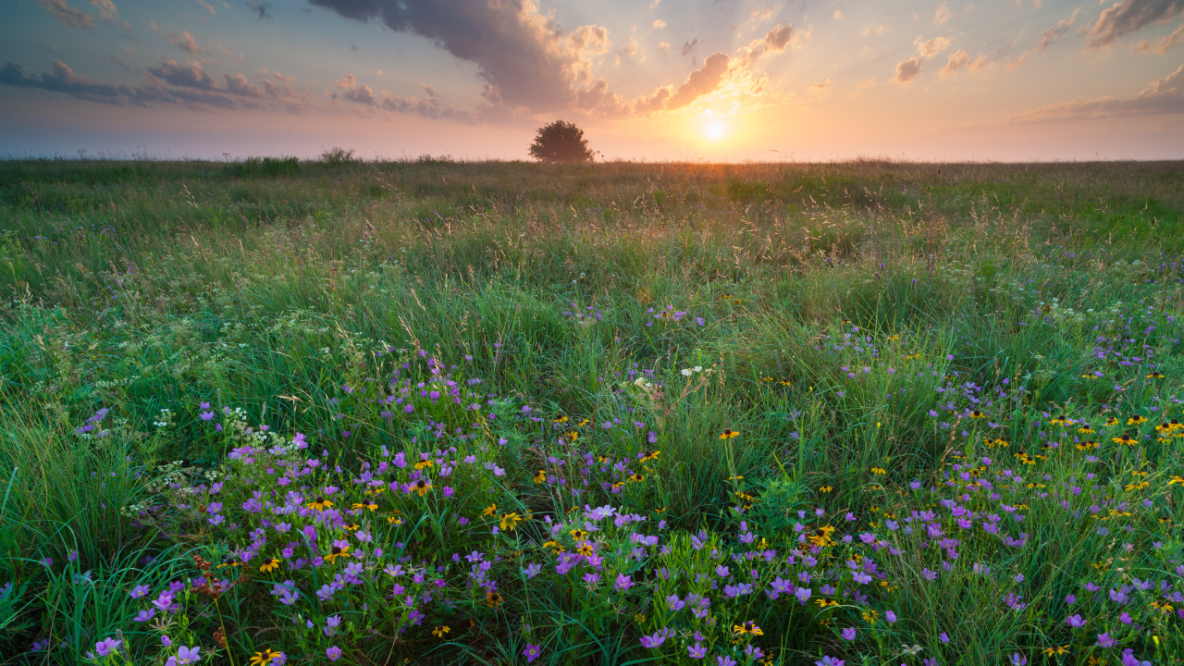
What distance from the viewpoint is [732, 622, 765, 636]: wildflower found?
133 cm

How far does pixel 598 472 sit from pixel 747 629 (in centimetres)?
88

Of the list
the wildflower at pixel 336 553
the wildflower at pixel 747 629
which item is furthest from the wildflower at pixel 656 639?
the wildflower at pixel 336 553

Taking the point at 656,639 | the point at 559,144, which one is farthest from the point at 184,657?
the point at 559,144

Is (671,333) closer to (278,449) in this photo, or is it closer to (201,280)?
(278,449)

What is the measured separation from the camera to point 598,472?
7.04 feet

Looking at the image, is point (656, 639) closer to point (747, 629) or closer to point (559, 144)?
point (747, 629)

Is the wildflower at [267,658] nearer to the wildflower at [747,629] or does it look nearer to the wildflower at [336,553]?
the wildflower at [336,553]

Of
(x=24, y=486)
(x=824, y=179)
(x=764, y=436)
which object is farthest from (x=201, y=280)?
(x=824, y=179)

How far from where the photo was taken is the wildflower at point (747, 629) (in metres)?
1.33

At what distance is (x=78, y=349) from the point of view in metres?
2.99

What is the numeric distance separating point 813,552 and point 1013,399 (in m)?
1.99

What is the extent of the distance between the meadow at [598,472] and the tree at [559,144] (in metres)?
40.0

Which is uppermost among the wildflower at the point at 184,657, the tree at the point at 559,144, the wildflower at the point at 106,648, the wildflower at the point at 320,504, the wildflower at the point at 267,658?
the tree at the point at 559,144

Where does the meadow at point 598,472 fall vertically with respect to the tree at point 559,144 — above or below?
below
